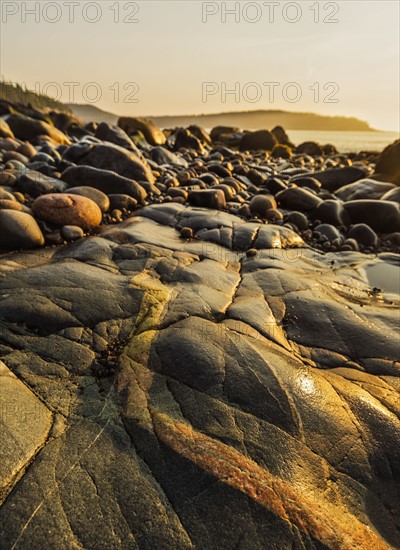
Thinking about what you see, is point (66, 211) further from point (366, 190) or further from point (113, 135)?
point (113, 135)

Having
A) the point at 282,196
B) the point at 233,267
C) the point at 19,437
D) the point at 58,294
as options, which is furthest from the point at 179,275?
the point at 282,196

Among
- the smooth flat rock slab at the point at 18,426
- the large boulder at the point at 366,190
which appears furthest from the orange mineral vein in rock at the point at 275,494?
the large boulder at the point at 366,190

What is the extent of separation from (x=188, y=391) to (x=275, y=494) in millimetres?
867

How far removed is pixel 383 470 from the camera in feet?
7.27

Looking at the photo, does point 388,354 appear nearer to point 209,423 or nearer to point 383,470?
point 383,470

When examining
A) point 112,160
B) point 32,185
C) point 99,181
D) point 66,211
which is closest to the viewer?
point 66,211

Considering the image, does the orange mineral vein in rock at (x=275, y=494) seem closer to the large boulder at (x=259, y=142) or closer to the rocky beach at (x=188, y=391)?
the rocky beach at (x=188, y=391)

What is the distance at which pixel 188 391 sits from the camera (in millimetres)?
2480

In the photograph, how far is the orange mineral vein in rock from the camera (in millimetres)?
1773

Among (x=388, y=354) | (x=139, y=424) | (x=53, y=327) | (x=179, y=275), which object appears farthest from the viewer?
(x=179, y=275)

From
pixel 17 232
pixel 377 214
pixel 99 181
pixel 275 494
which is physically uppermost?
pixel 99 181

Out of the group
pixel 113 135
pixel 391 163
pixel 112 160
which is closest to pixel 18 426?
pixel 112 160

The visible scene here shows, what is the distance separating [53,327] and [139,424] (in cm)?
133

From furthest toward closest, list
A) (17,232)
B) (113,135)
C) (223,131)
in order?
1. (223,131)
2. (113,135)
3. (17,232)
